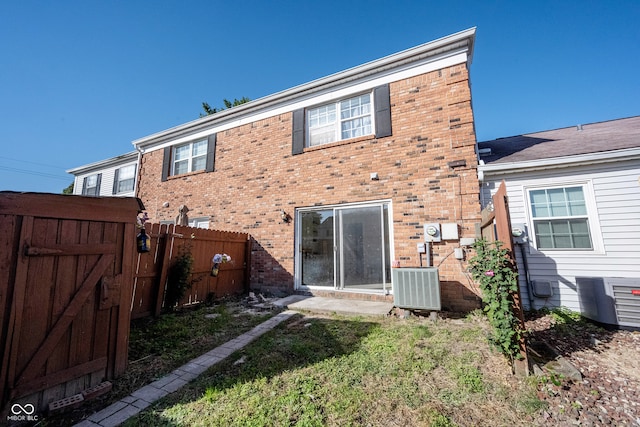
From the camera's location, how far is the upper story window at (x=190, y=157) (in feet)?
29.8

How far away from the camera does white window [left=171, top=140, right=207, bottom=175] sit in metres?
9.48

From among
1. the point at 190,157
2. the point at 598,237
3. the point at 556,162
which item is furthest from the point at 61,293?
the point at 598,237

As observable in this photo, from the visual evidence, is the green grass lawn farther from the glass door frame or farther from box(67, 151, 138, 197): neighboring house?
box(67, 151, 138, 197): neighboring house

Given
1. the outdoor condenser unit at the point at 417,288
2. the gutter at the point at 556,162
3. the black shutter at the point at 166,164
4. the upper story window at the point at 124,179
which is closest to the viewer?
the outdoor condenser unit at the point at 417,288

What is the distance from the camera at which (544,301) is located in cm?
523

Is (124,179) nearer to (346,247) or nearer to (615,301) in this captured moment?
(346,247)

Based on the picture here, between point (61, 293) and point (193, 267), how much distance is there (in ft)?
11.2

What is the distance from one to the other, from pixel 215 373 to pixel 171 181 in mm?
9034

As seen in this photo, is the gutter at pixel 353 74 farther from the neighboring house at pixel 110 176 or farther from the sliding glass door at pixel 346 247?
the neighboring house at pixel 110 176

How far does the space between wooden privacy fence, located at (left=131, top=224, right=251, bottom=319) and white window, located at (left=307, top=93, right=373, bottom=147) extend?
3835mm

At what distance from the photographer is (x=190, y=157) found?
978 centimetres

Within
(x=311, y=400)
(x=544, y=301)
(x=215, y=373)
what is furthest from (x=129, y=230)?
(x=544, y=301)

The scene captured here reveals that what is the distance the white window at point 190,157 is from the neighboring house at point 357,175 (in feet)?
2.38

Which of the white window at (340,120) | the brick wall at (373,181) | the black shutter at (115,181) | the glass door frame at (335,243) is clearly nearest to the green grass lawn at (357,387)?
the glass door frame at (335,243)
